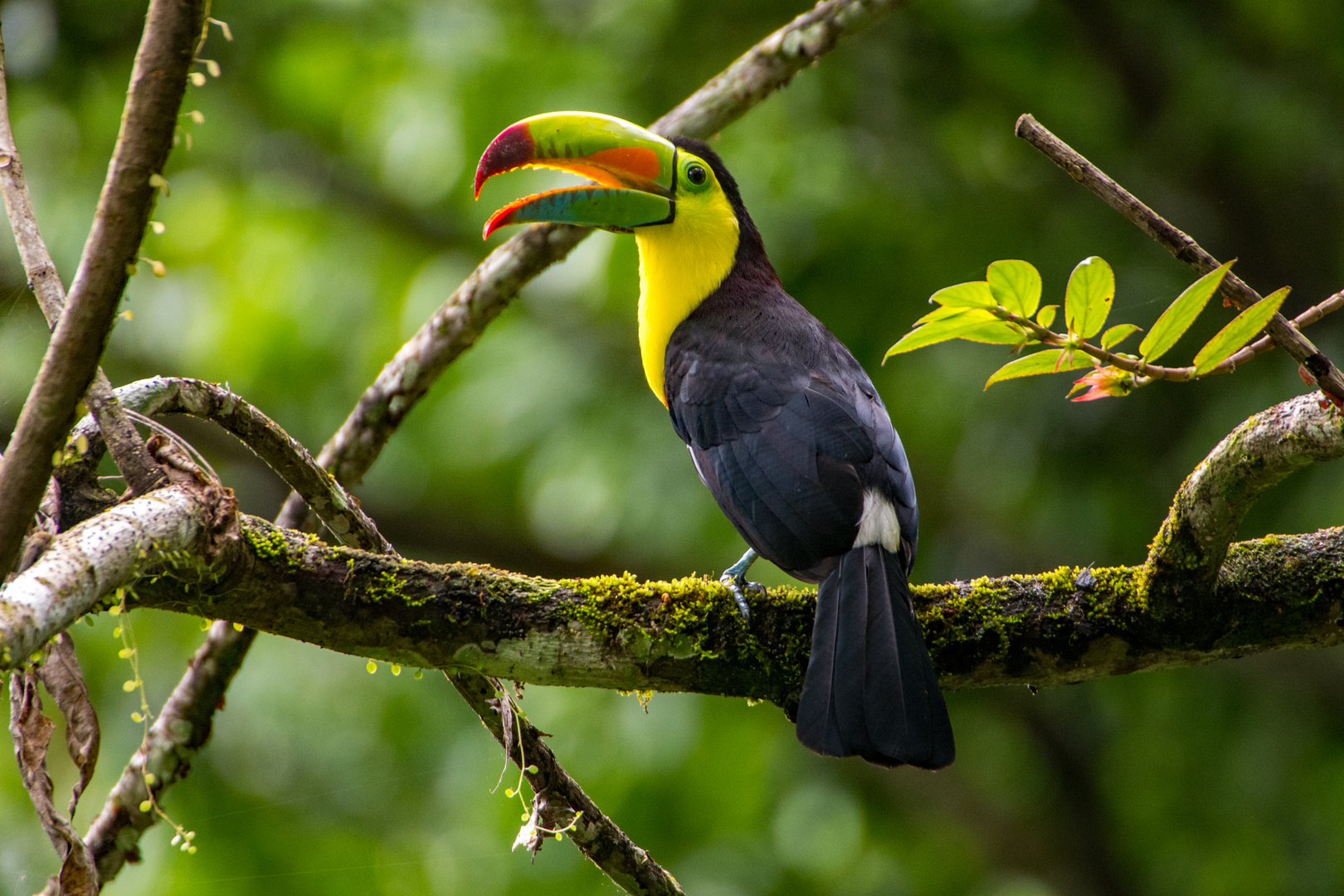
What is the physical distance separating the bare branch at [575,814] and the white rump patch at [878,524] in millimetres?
781

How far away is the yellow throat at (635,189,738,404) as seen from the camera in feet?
11.9

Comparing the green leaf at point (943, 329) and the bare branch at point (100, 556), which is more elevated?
the green leaf at point (943, 329)

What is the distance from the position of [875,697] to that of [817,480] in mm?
634

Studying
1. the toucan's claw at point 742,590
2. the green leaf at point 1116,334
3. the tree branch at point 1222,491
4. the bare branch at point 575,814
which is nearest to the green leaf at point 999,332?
the green leaf at point 1116,334

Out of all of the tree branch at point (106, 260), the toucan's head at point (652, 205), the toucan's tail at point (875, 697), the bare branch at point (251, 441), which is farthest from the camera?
the toucan's head at point (652, 205)

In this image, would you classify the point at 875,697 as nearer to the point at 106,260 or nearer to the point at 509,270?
the point at 106,260

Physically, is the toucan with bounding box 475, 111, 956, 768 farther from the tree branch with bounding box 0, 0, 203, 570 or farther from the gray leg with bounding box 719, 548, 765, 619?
Result: the tree branch with bounding box 0, 0, 203, 570

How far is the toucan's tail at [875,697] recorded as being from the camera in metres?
2.15

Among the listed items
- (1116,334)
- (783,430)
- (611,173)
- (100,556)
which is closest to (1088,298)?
(1116,334)

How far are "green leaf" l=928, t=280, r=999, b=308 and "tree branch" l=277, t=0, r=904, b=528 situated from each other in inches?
63.8

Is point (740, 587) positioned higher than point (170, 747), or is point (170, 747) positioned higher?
point (740, 587)

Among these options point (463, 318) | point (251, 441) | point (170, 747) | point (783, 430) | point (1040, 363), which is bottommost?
point (170, 747)

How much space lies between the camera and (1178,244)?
5.81ft

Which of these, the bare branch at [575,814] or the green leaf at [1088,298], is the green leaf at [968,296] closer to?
the green leaf at [1088,298]
